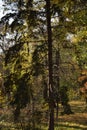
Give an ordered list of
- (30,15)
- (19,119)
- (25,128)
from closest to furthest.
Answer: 1. (30,15)
2. (25,128)
3. (19,119)

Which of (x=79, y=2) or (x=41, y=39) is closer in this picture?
(x=79, y=2)

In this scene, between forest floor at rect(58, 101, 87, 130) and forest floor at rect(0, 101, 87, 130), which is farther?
forest floor at rect(58, 101, 87, 130)

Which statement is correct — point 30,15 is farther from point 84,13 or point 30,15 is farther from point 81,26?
point 84,13

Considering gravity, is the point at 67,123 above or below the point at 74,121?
above

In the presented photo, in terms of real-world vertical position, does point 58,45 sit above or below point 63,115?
above

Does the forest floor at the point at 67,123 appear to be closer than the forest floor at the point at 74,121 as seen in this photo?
Yes

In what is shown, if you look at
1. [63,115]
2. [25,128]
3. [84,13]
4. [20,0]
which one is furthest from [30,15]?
[63,115]

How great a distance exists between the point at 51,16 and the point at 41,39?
4.70 feet

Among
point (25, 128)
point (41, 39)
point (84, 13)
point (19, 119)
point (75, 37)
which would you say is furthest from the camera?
point (19, 119)

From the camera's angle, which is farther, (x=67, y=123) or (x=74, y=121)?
(x=74, y=121)

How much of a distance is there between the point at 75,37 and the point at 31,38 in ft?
10.2

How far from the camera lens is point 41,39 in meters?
19.5

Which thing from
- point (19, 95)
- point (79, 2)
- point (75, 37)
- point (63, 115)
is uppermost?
point (79, 2)

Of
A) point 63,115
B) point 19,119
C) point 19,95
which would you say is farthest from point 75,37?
point 63,115
